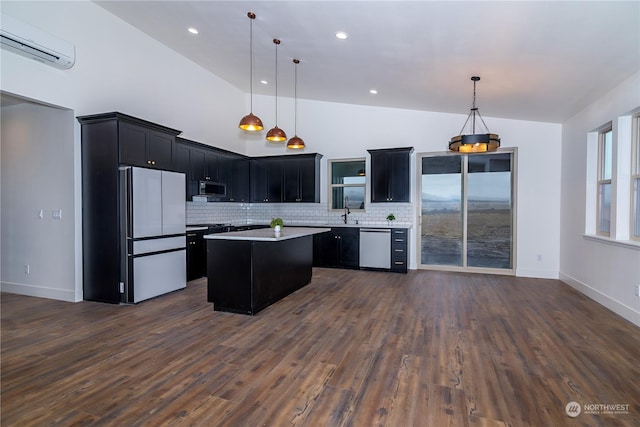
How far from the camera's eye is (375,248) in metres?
6.39

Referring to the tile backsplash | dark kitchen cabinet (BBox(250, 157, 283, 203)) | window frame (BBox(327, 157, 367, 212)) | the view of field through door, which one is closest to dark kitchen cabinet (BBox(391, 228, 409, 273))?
the tile backsplash

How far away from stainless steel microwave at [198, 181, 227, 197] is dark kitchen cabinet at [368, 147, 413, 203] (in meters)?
3.07

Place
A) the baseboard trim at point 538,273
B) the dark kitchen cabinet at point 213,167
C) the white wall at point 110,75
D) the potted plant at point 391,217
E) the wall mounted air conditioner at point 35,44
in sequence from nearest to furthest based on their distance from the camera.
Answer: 1. the wall mounted air conditioner at point 35,44
2. the white wall at point 110,75
3. the dark kitchen cabinet at point 213,167
4. the baseboard trim at point 538,273
5. the potted plant at point 391,217

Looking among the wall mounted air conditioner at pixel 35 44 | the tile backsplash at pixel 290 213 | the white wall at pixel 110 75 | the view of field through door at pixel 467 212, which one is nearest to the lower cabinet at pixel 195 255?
the tile backsplash at pixel 290 213

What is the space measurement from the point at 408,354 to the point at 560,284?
4.11 metres

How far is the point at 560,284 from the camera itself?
534cm

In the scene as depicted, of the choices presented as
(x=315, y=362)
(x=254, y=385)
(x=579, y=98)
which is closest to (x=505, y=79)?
(x=579, y=98)

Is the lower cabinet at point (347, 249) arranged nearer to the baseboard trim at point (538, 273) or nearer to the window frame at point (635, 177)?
the baseboard trim at point (538, 273)

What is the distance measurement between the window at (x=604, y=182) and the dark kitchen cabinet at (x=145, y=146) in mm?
6197

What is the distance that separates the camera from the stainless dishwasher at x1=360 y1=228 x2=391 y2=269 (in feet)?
20.7

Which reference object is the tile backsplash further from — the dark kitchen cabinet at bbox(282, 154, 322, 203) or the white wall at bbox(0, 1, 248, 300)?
the white wall at bbox(0, 1, 248, 300)

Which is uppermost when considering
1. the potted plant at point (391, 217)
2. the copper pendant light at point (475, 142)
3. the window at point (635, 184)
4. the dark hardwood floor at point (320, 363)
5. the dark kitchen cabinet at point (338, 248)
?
the copper pendant light at point (475, 142)

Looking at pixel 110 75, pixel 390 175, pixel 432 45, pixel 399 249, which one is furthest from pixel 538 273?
pixel 110 75

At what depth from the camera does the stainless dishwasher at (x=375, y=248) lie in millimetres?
6301
